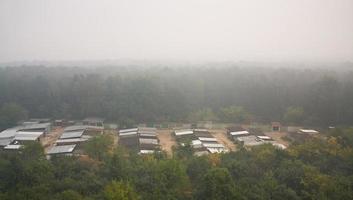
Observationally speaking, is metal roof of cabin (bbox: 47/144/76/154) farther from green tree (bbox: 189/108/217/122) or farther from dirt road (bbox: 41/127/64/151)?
green tree (bbox: 189/108/217/122)

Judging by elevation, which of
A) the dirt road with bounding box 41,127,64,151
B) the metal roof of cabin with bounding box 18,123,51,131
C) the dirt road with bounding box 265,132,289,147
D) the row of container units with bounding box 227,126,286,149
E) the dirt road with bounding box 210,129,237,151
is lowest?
the dirt road with bounding box 265,132,289,147

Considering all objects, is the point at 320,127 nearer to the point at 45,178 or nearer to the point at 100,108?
the point at 100,108

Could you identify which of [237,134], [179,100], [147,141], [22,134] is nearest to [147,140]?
[147,141]

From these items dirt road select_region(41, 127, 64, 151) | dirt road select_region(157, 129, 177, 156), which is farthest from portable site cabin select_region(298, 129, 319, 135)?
dirt road select_region(41, 127, 64, 151)

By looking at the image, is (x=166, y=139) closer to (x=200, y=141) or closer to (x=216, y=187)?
(x=200, y=141)

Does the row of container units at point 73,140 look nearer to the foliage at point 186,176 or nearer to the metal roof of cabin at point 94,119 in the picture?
the metal roof of cabin at point 94,119

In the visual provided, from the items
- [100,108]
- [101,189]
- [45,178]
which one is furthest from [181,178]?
[100,108]
